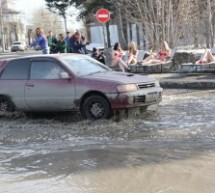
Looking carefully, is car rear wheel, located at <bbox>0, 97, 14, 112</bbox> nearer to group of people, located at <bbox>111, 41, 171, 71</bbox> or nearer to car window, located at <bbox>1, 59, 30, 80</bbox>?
car window, located at <bbox>1, 59, 30, 80</bbox>

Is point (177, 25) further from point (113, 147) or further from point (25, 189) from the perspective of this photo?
point (25, 189)

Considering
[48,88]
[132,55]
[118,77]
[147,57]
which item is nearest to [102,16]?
[132,55]

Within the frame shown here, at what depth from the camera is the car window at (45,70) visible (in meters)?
11.0

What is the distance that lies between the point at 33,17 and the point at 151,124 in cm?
10953

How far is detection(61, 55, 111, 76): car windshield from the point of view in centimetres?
1100

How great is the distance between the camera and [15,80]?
11.4 m

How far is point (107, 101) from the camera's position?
10.4m

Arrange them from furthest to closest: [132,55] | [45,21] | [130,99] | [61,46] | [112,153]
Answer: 1. [45,21]
2. [61,46]
3. [132,55]
4. [130,99]
5. [112,153]

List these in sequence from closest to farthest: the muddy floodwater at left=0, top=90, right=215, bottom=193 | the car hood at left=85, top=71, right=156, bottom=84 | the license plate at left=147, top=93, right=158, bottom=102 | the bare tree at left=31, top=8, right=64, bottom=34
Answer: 1. the muddy floodwater at left=0, top=90, right=215, bottom=193
2. the car hood at left=85, top=71, right=156, bottom=84
3. the license plate at left=147, top=93, right=158, bottom=102
4. the bare tree at left=31, top=8, right=64, bottom=34

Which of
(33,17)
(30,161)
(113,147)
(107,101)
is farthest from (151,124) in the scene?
(33,17)

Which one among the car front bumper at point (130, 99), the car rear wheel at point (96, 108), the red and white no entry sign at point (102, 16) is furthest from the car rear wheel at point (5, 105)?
the red and white no entry sign at point (102, 16)

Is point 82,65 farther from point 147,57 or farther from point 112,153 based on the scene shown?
point 147,57

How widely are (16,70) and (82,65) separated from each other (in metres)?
1.48

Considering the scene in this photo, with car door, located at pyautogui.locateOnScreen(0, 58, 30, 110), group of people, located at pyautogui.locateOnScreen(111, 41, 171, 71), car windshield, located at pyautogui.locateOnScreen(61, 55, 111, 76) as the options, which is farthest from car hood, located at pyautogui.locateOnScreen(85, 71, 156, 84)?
group of people, located at pyautogui.locateOnScreen(111, 41, 171, 71)
